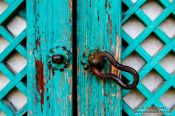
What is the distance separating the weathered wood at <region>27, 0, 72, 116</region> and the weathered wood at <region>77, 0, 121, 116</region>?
32 millimetres

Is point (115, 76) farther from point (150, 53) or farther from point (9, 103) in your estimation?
point (9, 103)

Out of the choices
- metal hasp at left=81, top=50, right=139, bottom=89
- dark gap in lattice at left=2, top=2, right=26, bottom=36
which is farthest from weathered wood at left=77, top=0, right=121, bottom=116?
dark gap in lattice at left=2, top=2, right=26, bottom=36

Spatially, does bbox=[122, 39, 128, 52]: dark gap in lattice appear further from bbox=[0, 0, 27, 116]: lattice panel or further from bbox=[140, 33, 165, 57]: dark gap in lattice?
bbox=[0, 0, 27, 116]: lattice panel

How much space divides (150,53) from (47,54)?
0.28 meters

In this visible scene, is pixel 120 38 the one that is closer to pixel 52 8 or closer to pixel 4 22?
pixel 52 8

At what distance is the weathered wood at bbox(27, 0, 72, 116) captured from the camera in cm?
87

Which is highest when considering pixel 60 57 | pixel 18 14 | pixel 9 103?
pixel 18 14

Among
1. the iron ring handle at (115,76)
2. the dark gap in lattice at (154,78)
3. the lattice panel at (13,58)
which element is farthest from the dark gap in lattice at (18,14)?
the dark gap in lattice at (154,78)

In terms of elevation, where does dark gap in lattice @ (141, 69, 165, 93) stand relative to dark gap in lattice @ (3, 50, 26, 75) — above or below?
above

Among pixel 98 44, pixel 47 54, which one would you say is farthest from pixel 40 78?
pixel 98 44

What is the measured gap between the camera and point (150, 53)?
3.07ft

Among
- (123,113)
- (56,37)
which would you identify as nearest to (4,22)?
(56,37)

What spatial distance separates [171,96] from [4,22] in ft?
1.66

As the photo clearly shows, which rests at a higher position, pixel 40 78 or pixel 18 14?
pixel 18 14
